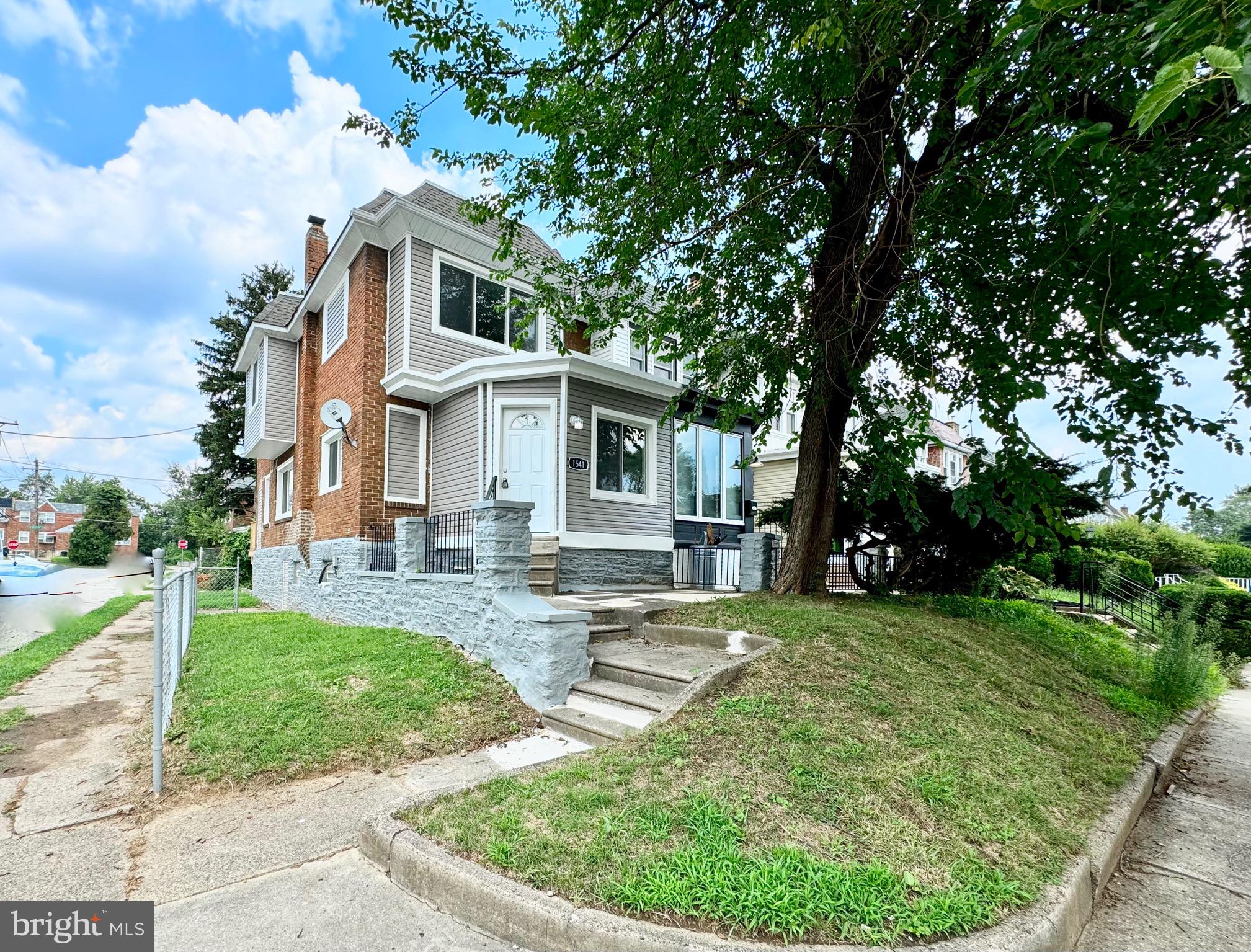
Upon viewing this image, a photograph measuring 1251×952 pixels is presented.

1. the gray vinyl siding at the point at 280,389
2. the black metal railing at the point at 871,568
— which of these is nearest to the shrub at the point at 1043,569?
the black metal railing at the point at 871,568

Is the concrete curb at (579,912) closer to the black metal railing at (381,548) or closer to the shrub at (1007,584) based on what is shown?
the black metal railing at (381,548)

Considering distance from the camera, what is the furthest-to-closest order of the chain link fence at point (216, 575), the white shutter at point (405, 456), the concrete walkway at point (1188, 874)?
the chain link fence at point (216, 575) < the white shutter at point (405, 456) < the concrete walkway at point (1188, 874)

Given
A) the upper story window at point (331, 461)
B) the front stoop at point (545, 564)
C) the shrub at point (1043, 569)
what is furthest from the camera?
the shrub at point (1043, 569)

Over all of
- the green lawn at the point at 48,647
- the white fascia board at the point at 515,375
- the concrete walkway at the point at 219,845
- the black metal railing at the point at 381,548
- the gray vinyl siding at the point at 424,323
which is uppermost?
the gray vinyl siding at the point at 424,323

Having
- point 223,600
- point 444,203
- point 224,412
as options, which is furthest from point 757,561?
point 224,412

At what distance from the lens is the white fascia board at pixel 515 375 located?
9.77m

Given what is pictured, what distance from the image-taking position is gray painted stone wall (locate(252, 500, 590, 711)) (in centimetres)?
530

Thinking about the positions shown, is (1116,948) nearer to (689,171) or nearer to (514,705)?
(514,705)

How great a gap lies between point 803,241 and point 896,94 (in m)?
2.53

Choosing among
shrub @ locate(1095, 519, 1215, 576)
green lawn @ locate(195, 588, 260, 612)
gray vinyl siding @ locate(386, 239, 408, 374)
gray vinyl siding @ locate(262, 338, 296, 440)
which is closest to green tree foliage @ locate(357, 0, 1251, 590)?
gray vinyl siding @ locate(386, 239, 408, 374)

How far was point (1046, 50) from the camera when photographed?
3.59 metres

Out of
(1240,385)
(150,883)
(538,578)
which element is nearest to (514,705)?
(150,883)

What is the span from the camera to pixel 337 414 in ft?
34.6

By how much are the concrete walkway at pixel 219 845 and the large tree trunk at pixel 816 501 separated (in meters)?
4.34
